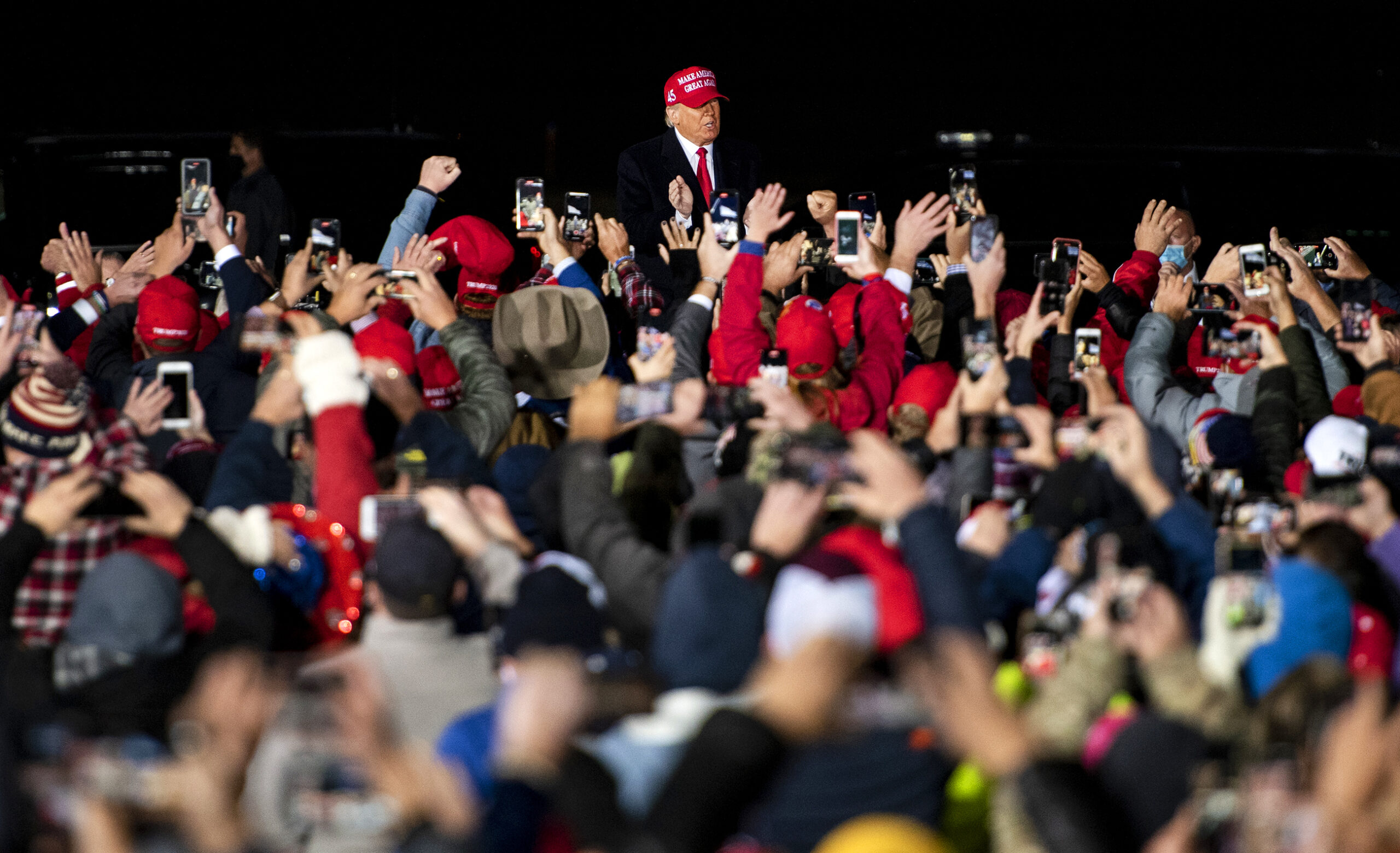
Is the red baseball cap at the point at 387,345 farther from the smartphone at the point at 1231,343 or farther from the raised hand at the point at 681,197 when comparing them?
the smartphone at the point at 1231,343

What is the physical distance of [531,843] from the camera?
7.60 feet

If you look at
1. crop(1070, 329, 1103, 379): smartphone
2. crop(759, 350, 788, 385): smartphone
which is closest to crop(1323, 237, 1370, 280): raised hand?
crop(1070, 329, 1103, 379): smartphone

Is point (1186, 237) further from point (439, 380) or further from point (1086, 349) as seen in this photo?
point (439, 380)

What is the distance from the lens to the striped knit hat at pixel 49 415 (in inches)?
145

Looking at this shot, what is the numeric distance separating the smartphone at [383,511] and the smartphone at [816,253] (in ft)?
8.44

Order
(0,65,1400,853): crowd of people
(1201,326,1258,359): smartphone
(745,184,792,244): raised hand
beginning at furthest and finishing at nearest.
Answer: (745,184,792,244): raised hand
(1201,326,1258,359): smartphone
(0,65,1400,853): crowd of people

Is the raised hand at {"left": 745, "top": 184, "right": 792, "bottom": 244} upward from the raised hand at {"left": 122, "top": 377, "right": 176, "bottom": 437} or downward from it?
upward

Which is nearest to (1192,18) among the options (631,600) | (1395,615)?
(1395,615)

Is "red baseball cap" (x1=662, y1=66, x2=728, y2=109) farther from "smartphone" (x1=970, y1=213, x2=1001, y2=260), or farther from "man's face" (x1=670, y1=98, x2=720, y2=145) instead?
"smartphone" (x1=970, y1=213, x2=1001, y2=260)

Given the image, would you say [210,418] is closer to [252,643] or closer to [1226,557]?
[252,643]

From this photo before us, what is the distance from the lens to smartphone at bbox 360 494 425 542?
3.33 meters

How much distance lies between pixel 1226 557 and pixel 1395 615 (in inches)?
18.1

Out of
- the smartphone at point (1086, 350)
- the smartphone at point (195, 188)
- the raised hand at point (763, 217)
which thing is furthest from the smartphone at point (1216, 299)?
the smartphone at point (195, 188)

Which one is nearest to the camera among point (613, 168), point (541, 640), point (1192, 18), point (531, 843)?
point (531, 843)
